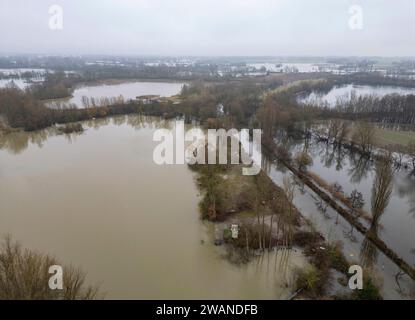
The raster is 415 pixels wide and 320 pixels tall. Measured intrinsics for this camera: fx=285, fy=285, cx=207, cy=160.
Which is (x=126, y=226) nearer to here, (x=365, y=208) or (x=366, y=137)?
(x=365, y=208)

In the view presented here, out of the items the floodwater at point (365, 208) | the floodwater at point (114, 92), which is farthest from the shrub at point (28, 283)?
the floodwater at point (114, 92)

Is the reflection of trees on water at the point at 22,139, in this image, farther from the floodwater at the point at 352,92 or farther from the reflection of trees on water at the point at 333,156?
the floodwater at the point at 352,92

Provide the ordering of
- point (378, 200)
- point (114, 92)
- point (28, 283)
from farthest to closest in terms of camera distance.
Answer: point (114, 92) < point (378, 200) < point (28, 283)

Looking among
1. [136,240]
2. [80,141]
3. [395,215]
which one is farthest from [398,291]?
[80,141]

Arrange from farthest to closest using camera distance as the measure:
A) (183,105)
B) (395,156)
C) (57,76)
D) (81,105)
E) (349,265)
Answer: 1. (57,76)
2. (81,105)
3. (183,105)
4. (395,156)
5. (349,265)

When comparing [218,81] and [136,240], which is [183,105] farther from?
[218,81]

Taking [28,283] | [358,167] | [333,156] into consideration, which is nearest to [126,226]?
[28,283]

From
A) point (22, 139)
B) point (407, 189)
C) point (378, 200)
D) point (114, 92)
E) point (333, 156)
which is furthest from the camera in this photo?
point (114, 92)

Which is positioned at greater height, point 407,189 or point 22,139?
point 22,139
